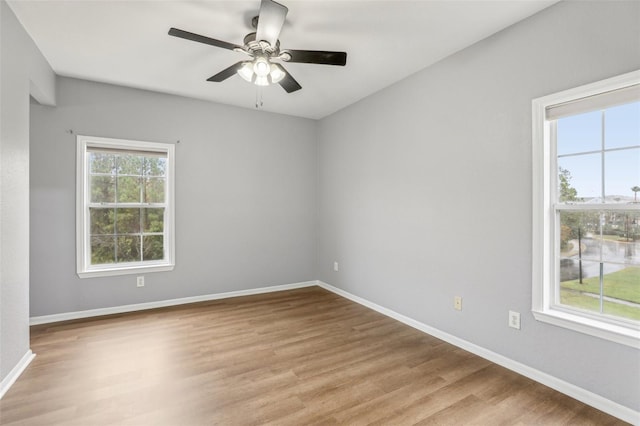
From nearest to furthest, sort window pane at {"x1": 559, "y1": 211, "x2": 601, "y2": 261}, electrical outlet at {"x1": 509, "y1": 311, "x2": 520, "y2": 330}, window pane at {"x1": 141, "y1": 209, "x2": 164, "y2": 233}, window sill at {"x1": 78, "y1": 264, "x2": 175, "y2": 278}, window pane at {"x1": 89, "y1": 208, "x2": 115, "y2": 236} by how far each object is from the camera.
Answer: window pane at {"x1": 559, "y1": 211, "x2": 601, "y2": 261} < electrical outlet at {"x1": 509, "y1": 311, "x2": 520, "y2": 330} < window sill at {"x1": 78, "y1": 264, "x2": 175, "y2": 278} < window pane at {"x1": 89, "y1": 208, "x2": 115, "y2": 236} < window pane at {"x1": 141, "y1": 209, "x2": 164, "y2": 233}

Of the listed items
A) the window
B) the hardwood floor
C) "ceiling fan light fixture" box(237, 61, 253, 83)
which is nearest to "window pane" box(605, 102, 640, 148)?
the hardwood floor

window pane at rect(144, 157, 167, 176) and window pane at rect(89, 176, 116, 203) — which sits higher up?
window pane at rect(144, 157, 167, 176)

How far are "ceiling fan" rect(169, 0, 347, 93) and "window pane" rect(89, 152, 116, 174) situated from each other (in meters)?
2.03

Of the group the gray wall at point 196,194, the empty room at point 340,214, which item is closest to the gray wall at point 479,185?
the empty room at point 340,214

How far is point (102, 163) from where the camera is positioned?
3588 millimetres

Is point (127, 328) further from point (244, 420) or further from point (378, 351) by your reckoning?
point (378, 351)

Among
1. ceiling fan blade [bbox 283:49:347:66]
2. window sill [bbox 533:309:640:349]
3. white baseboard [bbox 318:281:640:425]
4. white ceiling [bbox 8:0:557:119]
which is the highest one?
white ceiling [bbox 8:0:557:119]

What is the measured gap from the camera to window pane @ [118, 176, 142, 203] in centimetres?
367

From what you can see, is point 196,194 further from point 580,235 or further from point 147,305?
point 580,235

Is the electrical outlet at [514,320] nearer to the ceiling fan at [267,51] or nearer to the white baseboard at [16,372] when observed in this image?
the ceiling fan at [267,51]

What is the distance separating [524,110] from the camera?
90.0 inches

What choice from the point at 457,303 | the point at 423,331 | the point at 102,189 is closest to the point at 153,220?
the point at 102,189

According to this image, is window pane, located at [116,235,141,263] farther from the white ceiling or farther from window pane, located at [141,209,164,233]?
the white ceiling

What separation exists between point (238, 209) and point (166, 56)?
2047 millimetres
